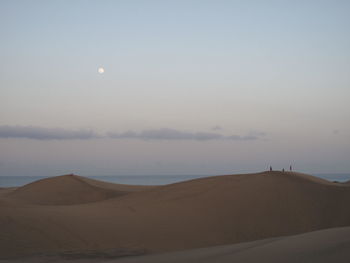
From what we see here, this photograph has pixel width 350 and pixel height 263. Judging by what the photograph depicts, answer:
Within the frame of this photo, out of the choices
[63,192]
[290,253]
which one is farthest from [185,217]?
[63,192]

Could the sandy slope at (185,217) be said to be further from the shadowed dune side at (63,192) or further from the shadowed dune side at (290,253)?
the shadowed dune side at (63,192)

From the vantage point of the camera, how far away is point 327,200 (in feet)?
56.6

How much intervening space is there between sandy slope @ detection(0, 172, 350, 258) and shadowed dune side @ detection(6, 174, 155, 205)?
29.1 ft

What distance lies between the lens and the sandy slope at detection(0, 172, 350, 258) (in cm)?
1118

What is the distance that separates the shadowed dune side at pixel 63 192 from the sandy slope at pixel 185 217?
8.86m

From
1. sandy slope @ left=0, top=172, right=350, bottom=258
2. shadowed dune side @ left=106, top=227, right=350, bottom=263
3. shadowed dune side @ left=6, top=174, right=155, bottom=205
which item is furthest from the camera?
shadowed dune side @ left=6, top=174, right=155, bottom=205

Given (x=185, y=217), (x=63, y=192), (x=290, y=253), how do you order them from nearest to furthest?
(x=290, y=253)
(x=185, y=217)
(x=63, y=192)

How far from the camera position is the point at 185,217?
1474cm

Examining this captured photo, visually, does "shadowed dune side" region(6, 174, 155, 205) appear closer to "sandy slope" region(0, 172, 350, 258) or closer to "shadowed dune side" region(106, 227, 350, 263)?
"sandy slope" region(0, 172, 350, 258)

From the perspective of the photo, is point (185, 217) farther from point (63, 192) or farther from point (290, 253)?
point (63, 192)

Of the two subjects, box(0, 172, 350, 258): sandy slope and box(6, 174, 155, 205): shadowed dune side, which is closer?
box(0, 172, 350, 258): sandy slope

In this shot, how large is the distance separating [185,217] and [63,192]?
16.2 m

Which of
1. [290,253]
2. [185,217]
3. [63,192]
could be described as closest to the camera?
[290,253]

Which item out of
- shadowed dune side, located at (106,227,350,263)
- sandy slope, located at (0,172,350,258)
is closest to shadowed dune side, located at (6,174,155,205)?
sandy slope, located at (0,172,350,258)
